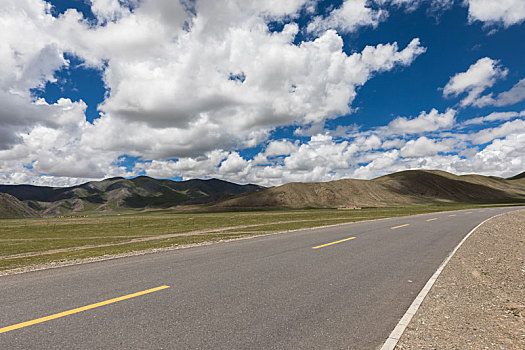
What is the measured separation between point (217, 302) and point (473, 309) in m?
5.16

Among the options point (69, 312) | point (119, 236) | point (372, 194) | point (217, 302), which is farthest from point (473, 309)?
point (372, 194)

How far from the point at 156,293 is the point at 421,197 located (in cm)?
16308

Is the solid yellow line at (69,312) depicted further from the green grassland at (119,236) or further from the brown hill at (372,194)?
the brown hill at (372,194)

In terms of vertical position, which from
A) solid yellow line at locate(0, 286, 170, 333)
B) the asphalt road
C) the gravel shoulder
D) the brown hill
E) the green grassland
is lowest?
the green grassland

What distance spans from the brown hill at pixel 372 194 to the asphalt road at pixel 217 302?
120m

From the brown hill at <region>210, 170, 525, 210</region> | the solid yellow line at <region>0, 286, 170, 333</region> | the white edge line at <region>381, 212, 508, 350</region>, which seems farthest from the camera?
the brown hill at <region>210, 170, 525, 210</region>

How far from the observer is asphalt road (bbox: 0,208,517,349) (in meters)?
4.44

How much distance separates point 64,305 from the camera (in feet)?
18.6

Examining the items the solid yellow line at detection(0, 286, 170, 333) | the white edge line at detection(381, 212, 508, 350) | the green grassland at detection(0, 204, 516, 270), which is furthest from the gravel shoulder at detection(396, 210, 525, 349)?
the green grassland at detection(0, 204, 516, 270)

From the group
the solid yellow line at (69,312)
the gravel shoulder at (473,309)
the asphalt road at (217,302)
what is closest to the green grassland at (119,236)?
the asphalt road at (217,302)

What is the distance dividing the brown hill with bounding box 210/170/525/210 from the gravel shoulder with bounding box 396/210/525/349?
12009cm

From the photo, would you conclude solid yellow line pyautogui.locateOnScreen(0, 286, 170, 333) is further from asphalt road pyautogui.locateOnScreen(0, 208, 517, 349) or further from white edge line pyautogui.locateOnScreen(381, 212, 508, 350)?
white edge line pyautogui.locateOnScreen(381, 212, 508, 350)

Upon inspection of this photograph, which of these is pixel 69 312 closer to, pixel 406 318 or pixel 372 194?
pixel 406 318

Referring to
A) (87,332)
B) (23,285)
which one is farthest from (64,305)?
(23,285)
